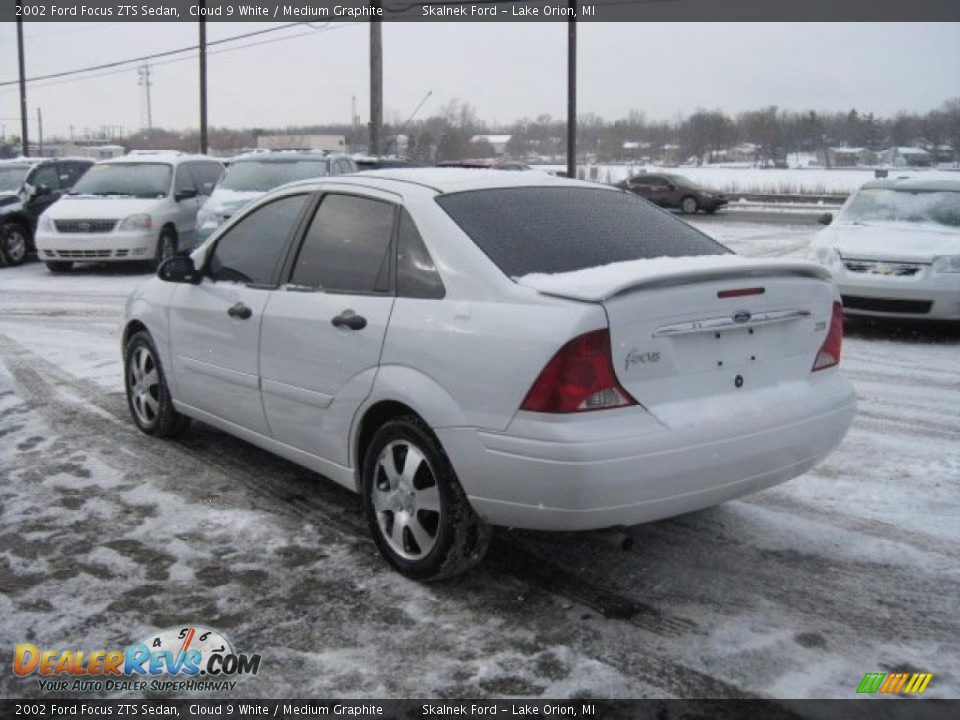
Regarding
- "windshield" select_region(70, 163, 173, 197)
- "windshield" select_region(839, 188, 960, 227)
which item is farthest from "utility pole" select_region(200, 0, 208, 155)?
"windshield" select_region(839, 188, 960, 227)

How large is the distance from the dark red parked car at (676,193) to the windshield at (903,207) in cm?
2127

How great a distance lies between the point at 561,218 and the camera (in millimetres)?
4352

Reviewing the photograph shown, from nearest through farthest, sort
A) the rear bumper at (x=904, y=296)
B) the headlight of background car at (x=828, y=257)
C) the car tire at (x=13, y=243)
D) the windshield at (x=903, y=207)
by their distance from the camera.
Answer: the rear bumper at (x=904, y=296)
the headlight of background car at (x=828, y=257)
the windshield at (x=903, y=207)
the car tire at (x=13, y=243)

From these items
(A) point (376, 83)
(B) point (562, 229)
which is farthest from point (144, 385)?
(A) point (376, 83)

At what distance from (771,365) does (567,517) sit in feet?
3.66

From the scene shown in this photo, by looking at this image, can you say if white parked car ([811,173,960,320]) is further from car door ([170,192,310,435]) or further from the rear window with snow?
car door ([170,192,310,435])

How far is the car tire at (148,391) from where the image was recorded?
5.97 metres

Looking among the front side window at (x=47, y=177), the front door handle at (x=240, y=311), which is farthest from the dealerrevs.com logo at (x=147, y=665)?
the front side window at (x=47, y=177)

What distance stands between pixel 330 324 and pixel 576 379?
4.43 ft

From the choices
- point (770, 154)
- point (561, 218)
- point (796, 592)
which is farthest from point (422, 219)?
point (770, 154)

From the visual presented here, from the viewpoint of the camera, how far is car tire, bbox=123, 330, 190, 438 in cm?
597

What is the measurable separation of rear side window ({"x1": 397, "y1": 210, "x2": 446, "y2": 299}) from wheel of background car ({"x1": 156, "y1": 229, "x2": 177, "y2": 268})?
12.0 meters

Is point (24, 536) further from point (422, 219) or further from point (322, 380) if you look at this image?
point (422, 219)

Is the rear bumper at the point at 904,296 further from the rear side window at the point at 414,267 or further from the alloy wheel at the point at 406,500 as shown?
the alloy wheel at the point at 406,500
